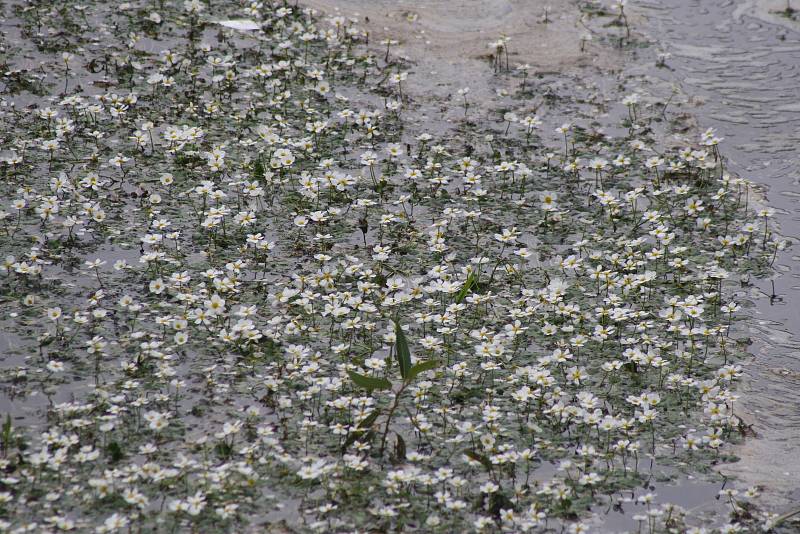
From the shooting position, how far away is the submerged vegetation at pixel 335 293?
400 centimetres

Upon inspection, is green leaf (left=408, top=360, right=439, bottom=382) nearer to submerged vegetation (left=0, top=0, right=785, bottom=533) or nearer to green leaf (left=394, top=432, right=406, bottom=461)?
submerged vegetation (left=0, top=0, right=785, bottom=533)

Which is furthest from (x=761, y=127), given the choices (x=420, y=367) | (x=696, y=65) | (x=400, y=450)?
(x=400, y=450)

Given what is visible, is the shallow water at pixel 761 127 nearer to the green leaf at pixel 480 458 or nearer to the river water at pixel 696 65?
the river water at pixel 696 65

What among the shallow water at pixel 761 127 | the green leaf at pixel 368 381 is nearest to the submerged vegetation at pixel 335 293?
the green leaf at pixel 368 381

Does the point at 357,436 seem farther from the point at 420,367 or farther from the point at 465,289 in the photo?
the point at 465,289

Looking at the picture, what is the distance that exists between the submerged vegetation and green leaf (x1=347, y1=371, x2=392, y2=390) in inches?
0.4

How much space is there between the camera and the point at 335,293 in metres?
5.18

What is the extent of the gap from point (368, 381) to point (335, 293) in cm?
99

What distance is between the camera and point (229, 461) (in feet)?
13.4

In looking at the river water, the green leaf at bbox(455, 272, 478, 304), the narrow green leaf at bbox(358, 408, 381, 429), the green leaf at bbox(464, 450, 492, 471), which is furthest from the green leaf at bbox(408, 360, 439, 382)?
the river water

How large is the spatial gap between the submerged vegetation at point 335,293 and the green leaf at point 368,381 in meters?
0.01

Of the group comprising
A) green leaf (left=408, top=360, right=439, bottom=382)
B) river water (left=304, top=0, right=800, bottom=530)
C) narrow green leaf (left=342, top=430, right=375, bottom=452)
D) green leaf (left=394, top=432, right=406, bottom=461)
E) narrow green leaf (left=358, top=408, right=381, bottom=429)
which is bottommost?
green leaf (left=394, top=432, right=406, bottom=461)

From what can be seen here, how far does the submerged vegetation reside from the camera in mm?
3998

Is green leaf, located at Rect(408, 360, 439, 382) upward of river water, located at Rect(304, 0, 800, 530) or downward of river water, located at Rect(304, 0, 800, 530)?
downward
